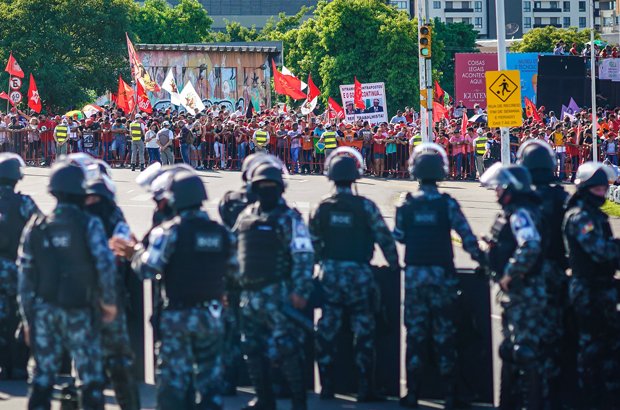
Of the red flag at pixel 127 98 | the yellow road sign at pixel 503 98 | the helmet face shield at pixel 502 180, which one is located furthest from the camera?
the red flag at pixel 127 98

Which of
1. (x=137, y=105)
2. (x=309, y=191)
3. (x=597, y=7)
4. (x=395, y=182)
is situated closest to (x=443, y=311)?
(x=309, y=191)

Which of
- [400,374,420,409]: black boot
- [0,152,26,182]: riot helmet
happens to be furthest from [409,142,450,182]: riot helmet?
[0,152,26,182]: riot helmet

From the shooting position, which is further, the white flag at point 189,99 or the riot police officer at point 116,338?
the white flag at point 189,99

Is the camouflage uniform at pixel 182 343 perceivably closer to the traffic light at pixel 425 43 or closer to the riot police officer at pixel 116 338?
the riot police officer at pixel 116 338

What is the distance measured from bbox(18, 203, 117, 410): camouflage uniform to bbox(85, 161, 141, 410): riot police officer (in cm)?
27

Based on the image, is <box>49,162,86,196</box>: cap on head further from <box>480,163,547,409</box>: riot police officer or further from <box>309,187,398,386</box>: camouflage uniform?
<box>480,163,547,409</box>: riot police officer

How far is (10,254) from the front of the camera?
6.77 m

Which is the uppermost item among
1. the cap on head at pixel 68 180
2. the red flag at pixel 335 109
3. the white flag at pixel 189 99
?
the white flag at pixel 189 99

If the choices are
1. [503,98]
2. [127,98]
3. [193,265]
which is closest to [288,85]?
[127,98]

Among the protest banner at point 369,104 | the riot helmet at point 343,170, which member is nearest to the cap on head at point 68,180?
the riot helmet at point 343,170

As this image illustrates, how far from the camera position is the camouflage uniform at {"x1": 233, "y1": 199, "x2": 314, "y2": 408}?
596 centimetres

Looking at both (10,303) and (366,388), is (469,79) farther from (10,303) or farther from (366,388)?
(10,303)

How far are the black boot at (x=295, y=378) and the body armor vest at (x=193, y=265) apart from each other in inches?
35.4

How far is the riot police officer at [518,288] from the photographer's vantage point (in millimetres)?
5824
